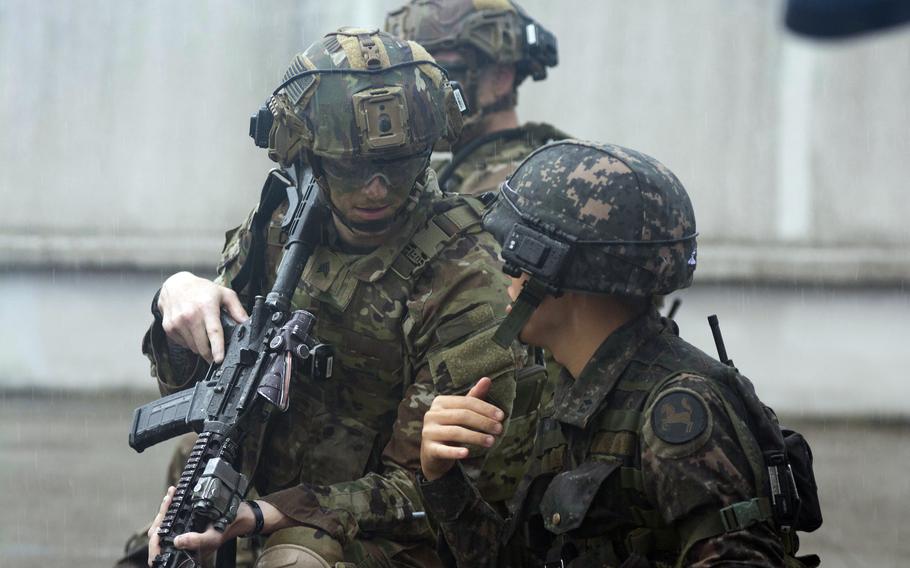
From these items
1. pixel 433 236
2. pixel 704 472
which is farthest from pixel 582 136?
pixel 704 472

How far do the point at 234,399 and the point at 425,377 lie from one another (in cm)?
48

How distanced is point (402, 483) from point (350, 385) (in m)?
0.37

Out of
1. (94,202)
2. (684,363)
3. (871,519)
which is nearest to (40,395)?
(94,202)

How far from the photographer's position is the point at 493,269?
11.3 feet

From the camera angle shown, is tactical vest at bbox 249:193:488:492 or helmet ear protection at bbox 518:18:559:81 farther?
helmet ear protection at bbox 518:18:559:81

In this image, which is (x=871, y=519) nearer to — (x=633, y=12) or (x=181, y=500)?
(x=633, y=12)

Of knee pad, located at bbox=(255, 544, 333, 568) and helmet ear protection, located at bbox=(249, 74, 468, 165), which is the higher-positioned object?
helmet ear protection, located at bbox=(249, 74, 468, 165)

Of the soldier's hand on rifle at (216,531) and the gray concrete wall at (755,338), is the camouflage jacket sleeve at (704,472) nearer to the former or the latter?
the soldier's hand on rifle at (216,531)

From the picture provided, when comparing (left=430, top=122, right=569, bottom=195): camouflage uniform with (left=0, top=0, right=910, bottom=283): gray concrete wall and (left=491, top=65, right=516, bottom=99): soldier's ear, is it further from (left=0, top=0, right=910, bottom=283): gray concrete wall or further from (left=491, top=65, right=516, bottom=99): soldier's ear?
(left=0, top=0, right=910, bottom=283): gray concrete wall

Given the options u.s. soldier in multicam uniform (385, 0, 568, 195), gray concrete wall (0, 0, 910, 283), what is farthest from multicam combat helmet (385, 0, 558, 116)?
gray concrete wall (0, 0, 910, 283)

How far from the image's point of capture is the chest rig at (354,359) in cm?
347

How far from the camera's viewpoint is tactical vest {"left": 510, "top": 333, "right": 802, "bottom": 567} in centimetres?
258

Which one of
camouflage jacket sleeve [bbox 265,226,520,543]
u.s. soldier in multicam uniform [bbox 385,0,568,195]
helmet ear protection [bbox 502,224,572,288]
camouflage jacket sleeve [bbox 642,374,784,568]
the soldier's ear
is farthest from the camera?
the soldier's ear

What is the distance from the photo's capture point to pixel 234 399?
323 centimetres
